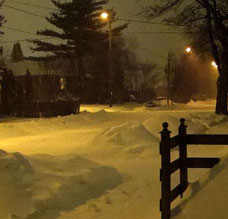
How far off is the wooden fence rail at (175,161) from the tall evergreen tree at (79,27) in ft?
164

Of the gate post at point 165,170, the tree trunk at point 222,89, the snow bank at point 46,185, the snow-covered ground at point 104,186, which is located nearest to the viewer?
the snow-covered ground at point 104,186

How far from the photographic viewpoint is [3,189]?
6750 millimetres

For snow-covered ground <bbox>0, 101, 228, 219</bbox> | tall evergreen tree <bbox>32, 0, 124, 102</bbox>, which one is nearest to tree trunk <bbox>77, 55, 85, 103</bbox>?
tall evergreen tree <bbox>32, 0, 124, 102</bbox>

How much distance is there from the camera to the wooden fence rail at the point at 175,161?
5391 mm

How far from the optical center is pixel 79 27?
56.2 meters

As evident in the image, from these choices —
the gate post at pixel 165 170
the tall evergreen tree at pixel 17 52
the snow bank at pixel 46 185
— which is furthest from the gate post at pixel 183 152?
the tall evergreen tree at pixel 17 52

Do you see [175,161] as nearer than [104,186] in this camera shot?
Yes

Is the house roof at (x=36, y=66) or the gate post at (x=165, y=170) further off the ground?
the house roof at (x=36, y=66)

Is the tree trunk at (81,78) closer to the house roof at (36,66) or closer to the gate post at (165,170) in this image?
the house roof at (36,66)

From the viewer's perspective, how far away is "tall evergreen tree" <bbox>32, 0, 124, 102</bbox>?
184 ft

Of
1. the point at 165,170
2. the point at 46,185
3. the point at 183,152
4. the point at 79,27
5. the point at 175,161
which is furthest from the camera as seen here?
the point at 79,27

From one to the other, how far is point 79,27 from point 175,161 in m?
51.7

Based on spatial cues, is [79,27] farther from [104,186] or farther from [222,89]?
[104,186]

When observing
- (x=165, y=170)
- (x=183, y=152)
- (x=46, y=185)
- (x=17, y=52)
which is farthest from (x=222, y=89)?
(x=17, y=52)
